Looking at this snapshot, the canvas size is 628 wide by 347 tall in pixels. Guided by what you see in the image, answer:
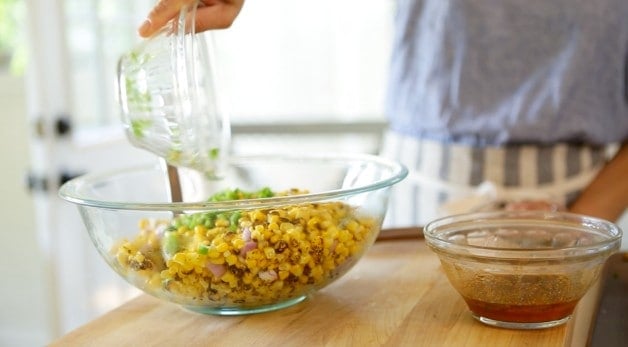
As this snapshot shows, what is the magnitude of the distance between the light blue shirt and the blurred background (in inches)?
28.3

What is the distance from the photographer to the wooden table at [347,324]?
0.70 meters

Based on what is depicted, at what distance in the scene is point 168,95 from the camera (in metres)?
0.81

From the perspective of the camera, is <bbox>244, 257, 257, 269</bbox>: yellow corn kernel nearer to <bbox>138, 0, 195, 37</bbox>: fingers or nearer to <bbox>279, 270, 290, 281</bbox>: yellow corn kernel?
<bbox>279, 270, 290, 281</bbox>: yellow corn kernel

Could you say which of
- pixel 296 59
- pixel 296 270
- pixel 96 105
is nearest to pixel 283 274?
pixel 296 270

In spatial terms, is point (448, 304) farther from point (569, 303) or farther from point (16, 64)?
point (16, 64)

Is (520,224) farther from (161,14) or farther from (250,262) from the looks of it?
(161,14)

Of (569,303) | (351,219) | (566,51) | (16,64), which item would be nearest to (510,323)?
(569,303)

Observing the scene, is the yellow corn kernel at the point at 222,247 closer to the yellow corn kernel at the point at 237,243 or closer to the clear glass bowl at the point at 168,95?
the yellow corn kernel at the point at 237,243

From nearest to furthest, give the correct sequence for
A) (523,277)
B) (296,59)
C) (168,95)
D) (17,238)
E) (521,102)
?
1. (523,277)
2. (168,95)
3. (521,102)
4. (296,59)
5. (17,238)

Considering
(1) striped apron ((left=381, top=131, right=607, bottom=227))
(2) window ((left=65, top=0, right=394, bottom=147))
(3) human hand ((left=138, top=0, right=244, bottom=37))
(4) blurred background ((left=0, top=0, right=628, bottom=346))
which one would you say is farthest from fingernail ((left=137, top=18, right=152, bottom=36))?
(2) window ((left=65, top=0, right=394, bottom=147))

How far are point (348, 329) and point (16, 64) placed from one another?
2.49 metres

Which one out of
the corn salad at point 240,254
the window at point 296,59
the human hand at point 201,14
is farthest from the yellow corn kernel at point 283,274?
the window at point 296,59

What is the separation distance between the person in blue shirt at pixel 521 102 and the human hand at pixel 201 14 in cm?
52

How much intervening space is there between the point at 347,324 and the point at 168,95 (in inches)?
10.9
